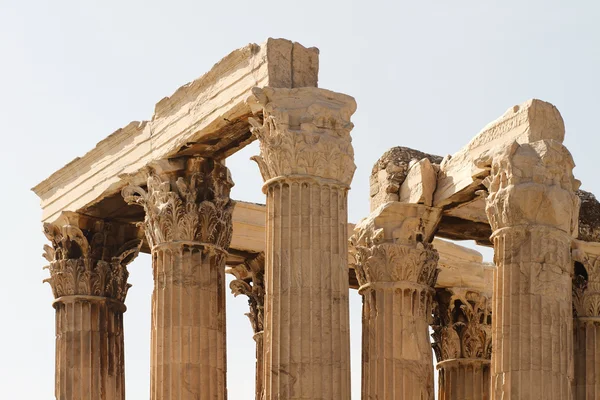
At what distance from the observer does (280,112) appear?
49.7 m

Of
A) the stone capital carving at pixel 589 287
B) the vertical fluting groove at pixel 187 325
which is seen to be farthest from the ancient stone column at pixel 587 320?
the vertical fluting groove at pixel 187 325

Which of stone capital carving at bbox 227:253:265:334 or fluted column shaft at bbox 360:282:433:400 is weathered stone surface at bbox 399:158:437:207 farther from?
stone capital carving at bbox 227:253:265:334

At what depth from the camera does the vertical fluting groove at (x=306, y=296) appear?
160 ft

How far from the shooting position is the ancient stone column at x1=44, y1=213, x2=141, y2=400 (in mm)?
58375

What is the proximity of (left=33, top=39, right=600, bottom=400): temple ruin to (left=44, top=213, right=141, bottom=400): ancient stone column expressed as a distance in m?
0.04

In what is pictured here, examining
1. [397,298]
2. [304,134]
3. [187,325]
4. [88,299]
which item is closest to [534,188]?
[304,134]

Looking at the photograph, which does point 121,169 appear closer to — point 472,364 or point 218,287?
point 218,287

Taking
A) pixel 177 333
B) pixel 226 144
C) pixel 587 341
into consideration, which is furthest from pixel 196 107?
pixel 587 341

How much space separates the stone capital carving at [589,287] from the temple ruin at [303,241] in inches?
1.9

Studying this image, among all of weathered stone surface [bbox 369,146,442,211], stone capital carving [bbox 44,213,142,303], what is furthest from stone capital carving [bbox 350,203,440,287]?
stone capital carving [bbox 44,213,142,303]

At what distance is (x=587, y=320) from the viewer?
195 ft

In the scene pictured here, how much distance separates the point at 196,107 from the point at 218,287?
405 centimetres

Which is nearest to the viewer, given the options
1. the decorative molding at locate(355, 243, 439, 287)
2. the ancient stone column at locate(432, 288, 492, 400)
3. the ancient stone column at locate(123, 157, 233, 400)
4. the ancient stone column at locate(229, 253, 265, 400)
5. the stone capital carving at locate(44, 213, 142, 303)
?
the ancient stone column at locate(123, 157, 233, 400)

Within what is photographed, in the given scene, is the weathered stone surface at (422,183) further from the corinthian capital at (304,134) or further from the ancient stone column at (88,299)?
the ancient stone column at (88,299)
